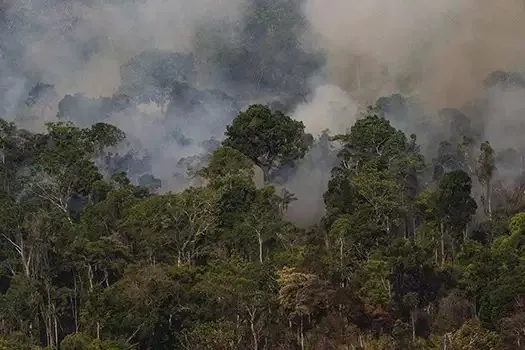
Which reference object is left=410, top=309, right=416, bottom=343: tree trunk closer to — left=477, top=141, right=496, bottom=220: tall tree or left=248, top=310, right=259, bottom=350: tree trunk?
left=248, top=310, right=259, bottom=350: tree trunk

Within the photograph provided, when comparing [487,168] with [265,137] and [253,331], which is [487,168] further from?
[253,331]

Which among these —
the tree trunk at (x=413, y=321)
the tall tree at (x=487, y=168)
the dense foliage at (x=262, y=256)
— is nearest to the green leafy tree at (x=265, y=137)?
the dense foliage at (x=262, y=256)

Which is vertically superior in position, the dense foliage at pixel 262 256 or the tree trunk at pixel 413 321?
the dense foliage at pixel 262 256

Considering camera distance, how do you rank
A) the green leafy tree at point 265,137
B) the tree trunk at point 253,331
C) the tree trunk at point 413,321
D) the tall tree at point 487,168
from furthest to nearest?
the green leafy tree at point 265,137
the tall tree at point 487,168
the tree trunk at point 413,321
the tree trunk at point 253,331

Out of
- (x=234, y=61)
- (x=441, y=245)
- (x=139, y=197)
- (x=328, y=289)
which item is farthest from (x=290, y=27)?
(x=328, y=289)

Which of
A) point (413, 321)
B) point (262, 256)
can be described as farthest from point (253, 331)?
point (262, 256)

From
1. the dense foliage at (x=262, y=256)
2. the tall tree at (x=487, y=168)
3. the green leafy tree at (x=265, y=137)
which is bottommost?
the dense foliage at (x=262, y=256)

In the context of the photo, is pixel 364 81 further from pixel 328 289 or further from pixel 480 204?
pixel 328 289

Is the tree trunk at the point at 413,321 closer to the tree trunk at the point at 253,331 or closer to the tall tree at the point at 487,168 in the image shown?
the tree trunk at the point at 253,331
